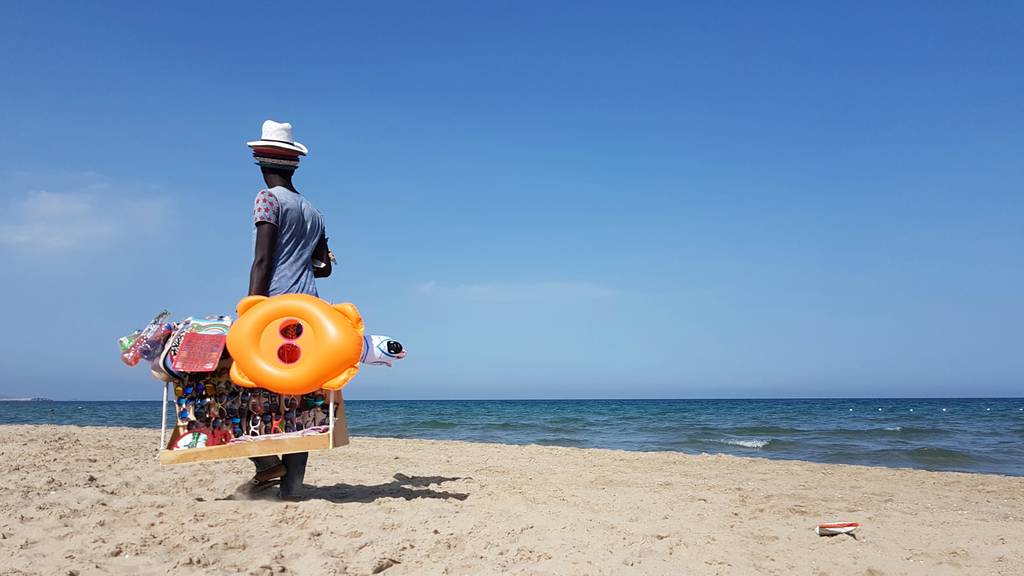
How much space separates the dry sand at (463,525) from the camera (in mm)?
2887

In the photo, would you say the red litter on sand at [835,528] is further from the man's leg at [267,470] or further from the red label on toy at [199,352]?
the red label on toy at [199,352]

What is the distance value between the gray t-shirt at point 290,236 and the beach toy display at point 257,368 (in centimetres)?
31

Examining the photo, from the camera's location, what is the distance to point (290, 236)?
12.6 feet

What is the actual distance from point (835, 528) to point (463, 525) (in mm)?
1951

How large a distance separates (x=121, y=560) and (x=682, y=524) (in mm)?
2718

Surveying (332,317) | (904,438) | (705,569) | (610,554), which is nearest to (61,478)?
(332,317)

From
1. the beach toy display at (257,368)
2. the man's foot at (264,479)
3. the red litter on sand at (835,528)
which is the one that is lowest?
the red litter on sand at (835,528)

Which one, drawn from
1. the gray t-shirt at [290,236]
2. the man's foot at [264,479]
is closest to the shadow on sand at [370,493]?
the man's foot at [264,479]

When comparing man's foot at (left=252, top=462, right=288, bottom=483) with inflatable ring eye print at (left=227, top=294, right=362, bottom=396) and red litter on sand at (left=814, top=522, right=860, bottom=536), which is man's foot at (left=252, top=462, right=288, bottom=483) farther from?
red litter on sand at (left=814, top=522, right=860, bottom=536)

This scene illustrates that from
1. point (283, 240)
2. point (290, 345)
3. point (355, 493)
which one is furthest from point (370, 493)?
point (283, 240)

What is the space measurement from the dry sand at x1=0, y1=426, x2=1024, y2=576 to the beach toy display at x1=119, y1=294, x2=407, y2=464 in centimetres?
37

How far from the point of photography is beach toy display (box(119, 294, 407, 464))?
3451 millimetres

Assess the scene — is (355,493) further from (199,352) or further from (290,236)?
(290,236)

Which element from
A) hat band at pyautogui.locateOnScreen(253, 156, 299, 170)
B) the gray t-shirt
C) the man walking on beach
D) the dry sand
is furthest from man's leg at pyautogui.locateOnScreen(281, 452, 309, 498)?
hat band at pyautogui.locateOnScreen(253, 156, 299, 170)
